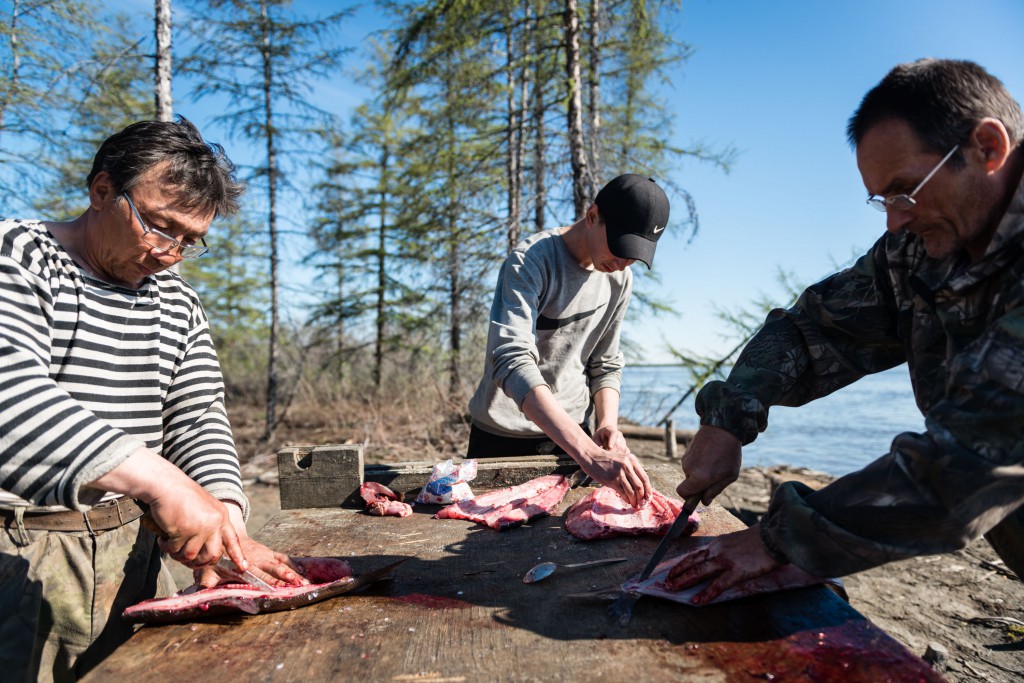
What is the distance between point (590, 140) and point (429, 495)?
727 cm

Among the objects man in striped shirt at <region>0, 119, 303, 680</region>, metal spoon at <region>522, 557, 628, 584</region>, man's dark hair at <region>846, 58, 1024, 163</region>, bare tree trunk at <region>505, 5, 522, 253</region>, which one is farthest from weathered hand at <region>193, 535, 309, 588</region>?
bare tree trunk at <region>505, 5, 522, 253</region>

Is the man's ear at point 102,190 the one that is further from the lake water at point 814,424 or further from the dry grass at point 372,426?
the lake water at point 814,424

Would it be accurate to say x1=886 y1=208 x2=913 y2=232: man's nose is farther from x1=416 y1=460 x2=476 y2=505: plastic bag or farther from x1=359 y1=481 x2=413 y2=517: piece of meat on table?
x1=359 y1=481 x2=413 y2=517: piece of meat on table

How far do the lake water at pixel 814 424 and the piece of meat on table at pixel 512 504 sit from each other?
6518 millimetres

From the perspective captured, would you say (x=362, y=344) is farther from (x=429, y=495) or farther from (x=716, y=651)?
(x=716, y=651)

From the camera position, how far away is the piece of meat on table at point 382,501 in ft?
9.43

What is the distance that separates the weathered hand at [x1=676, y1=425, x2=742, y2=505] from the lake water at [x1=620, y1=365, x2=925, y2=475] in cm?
704

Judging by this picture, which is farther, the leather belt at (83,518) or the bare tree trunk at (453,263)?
the bare tree trunk at (453,263)

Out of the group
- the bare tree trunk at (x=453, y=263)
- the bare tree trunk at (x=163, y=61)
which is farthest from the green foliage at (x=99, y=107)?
the bare tree trunk at (x=453, y=263)


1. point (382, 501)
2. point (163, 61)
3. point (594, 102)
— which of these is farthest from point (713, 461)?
point (594, 102)

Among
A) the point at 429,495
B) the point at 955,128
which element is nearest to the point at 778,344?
the point at 955,128

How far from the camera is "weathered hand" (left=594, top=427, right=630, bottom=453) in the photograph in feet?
9.89

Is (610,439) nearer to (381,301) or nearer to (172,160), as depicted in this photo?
(172,160)

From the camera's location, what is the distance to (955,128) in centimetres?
160
